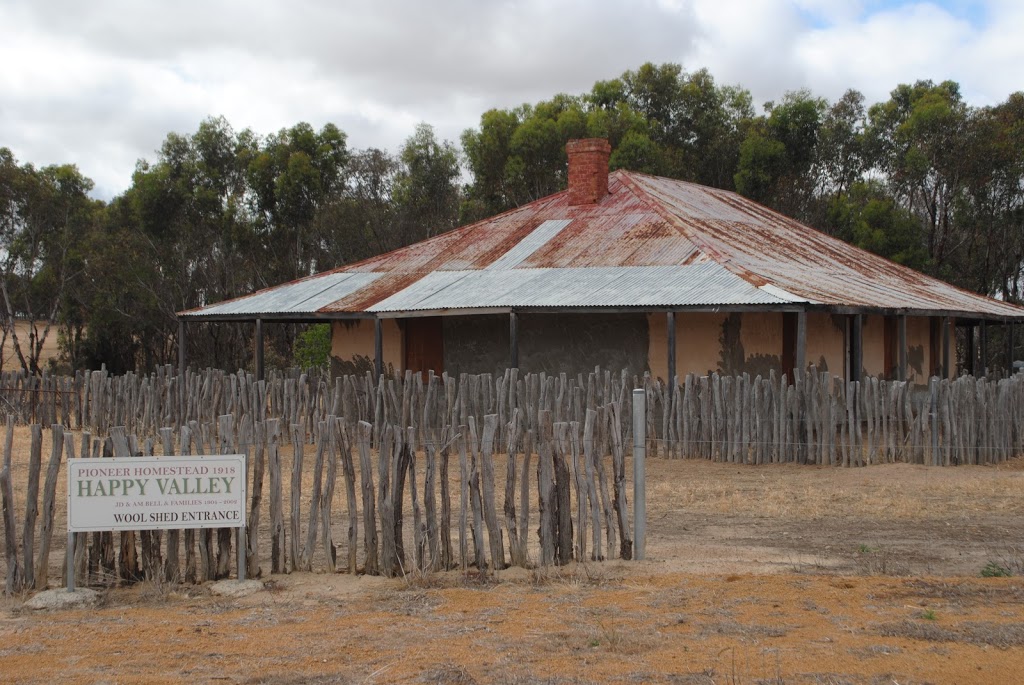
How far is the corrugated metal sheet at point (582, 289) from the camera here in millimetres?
15453

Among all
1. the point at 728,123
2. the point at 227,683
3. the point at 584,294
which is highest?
the point at 728,123

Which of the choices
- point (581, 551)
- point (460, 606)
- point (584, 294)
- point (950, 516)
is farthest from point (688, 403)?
point (460, 606)

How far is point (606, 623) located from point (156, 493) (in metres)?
2.77

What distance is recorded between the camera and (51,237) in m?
32.9

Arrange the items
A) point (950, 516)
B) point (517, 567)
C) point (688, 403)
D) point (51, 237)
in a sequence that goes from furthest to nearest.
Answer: point (51, 237) < point (688, 403) < point (950, 516) < point (517, 567)

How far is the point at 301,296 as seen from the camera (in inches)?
789

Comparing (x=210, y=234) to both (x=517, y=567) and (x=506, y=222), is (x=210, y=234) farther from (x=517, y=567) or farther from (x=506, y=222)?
(x=517, y=567)

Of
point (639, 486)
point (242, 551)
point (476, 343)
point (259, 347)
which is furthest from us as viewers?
point (259, 347)

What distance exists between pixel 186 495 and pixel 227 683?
199cm

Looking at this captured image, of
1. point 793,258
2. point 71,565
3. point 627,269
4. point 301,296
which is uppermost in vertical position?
point 793,258

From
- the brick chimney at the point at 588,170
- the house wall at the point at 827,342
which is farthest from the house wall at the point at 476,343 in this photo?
the house wall at the point at 827,342

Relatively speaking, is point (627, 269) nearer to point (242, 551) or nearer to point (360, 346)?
point (360, 346)

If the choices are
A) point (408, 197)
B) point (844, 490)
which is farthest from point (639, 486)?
point (408, 197)

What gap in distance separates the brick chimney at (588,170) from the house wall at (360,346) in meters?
4.43
